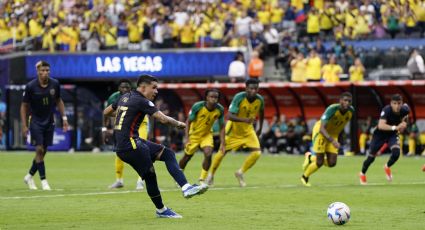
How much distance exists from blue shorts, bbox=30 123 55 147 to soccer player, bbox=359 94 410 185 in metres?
6.38

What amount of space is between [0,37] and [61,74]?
359cm

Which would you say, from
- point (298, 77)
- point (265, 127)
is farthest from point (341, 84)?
point (265, 127)

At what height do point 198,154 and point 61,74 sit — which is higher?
point 61,74

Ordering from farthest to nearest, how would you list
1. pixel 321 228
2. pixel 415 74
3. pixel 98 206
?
pixel 415 74 → pixel 98 206 → pixel 321 228

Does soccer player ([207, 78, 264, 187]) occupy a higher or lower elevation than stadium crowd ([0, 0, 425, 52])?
lower

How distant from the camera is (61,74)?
141ft

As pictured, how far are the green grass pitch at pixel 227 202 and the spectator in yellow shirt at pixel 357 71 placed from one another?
27.4 feet

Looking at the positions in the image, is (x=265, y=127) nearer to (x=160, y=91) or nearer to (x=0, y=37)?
(x=160, y=91)

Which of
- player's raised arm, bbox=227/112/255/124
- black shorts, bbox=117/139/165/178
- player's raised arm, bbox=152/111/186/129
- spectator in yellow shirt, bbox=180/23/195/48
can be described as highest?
spectator in yellow shirt, bbox=180/23/195/48

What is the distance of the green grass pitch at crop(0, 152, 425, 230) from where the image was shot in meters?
13.4

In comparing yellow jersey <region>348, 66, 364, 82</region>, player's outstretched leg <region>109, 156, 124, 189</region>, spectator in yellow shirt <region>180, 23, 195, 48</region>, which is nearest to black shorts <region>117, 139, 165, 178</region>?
player's outstretched leg <region>109, 156, 124, 189</region>

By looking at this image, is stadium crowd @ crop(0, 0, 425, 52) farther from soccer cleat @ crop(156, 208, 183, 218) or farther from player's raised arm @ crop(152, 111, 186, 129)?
player's raised arm @ crop(152, 111, 186, 129)

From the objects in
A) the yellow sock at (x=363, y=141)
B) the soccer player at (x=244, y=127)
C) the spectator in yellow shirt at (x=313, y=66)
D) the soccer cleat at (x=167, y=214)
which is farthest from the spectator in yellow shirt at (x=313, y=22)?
the soccer cleat at (x=167, y=214)

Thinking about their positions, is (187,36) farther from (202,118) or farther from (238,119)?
(202,118)
